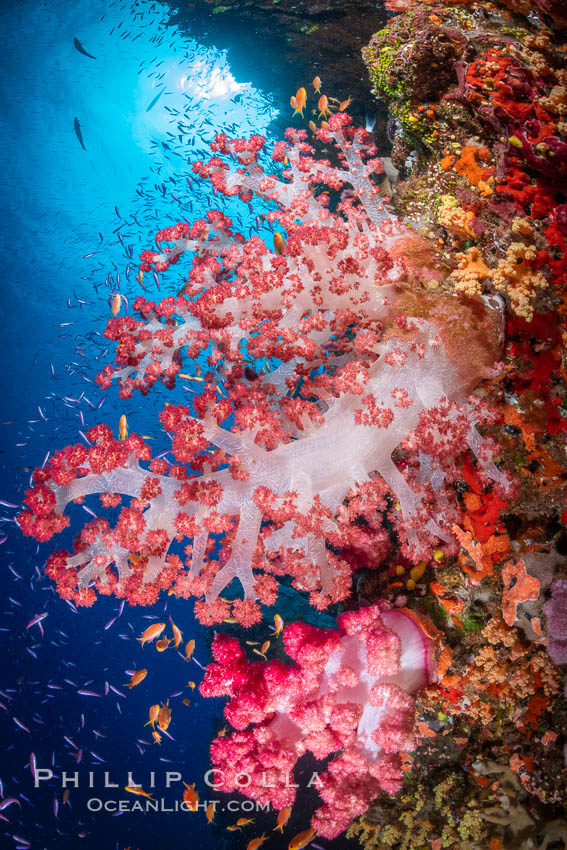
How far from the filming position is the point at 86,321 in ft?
20.0

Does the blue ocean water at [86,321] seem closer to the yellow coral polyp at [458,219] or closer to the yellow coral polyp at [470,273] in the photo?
the yellow coral polyp at [458,219]

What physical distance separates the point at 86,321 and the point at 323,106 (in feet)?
13.0

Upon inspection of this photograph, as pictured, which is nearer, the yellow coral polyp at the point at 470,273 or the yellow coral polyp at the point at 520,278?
the yellow coral polyp at the point at 520,278

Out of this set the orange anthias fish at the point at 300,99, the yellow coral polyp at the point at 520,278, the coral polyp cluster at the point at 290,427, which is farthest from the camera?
the orange anthias fish at the point at 300,99

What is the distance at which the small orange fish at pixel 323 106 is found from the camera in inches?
179

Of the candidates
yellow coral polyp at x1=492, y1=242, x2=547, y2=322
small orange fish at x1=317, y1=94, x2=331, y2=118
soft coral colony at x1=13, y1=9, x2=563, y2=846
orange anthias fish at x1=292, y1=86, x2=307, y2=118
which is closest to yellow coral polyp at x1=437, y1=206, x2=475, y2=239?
soft coral colony at x1=13, y1=9, x2=563, y2=846

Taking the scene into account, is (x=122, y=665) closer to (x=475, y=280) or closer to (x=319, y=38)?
(x=475, y=280)

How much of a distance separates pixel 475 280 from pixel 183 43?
17.2ft

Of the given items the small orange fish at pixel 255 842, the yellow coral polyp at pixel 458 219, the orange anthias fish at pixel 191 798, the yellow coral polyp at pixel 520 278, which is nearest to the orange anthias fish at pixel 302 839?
the small orange fish at pixel 255 842

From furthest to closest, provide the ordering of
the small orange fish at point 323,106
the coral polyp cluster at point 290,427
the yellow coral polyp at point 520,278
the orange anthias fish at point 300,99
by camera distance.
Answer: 1. the orange anthias fish at point 300,99
2. the small orange fish at point 323,106
3. the coral polyp cluster at point 290,427
4. the yellow coral polyp at point 520,278

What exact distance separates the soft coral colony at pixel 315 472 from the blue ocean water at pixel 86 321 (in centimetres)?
267

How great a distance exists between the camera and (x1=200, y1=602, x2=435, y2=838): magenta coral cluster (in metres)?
2.99

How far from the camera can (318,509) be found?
8.65ft

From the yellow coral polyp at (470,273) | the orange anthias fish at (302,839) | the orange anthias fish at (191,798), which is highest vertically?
the yellow coral polyp at (470,273)
